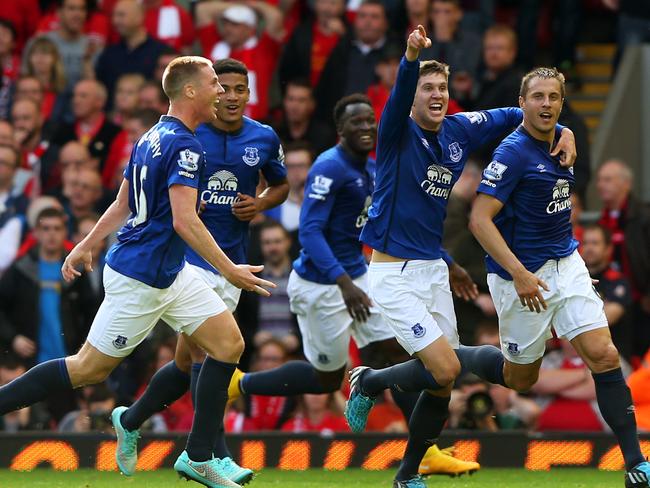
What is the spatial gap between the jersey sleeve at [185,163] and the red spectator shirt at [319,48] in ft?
20.0

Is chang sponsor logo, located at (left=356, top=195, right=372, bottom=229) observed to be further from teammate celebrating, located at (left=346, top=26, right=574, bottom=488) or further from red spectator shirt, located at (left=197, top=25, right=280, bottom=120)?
red spectator shirt, located at (left=197, top=25, right=280, bottom=120)

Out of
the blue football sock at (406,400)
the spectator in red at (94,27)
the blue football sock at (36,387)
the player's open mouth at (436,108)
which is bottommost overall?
the blue football sock at (406,400)

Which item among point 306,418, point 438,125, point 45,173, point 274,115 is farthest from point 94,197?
point 438,125

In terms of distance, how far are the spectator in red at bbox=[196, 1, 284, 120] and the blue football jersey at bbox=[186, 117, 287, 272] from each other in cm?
404

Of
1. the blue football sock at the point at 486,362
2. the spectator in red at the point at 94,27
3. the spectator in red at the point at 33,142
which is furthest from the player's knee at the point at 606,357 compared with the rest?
the spectator in red at the point at 94,27

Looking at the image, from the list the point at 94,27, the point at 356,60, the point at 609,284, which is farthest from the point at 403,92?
the point at 94,27

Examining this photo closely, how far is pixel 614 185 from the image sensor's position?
12586mm

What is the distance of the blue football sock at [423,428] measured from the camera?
887cm

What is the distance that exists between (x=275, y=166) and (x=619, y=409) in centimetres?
281

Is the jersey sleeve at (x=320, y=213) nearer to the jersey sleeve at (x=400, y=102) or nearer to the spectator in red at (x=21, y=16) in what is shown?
the jersey sleeve at (x=400, y=102)

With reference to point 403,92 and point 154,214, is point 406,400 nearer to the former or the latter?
point 403,92

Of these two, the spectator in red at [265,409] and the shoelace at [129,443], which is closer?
the shoelace at [129,443]

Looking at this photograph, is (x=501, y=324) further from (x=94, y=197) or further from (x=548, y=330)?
(x=94, y=197)

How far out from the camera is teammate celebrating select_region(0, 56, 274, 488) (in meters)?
8.38
